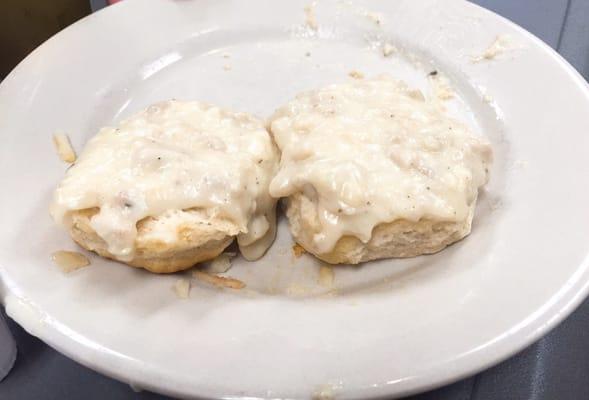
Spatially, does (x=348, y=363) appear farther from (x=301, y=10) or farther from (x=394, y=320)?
(x=301, y=10)

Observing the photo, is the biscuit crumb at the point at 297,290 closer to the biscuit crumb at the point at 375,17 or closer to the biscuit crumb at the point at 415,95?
the biscuit crumb at the point at 415,95

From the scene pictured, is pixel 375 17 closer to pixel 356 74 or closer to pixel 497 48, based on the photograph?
pixel 356 74

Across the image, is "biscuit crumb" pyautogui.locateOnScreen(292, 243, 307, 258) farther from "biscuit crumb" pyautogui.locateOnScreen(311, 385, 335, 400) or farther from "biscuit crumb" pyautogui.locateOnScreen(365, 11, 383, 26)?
"biscuit crumb" pyautogui.locateOnScreen(365, 11, 383, 26)


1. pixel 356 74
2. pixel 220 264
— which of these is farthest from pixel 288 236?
pixel 356 74

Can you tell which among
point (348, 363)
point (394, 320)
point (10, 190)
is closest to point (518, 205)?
point (394, 320)

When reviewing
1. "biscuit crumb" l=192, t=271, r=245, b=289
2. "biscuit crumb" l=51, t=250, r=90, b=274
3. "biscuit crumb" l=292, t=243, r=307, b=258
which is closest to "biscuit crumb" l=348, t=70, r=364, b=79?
"biscuit crumb" l=292, t=243, r=307, b=258

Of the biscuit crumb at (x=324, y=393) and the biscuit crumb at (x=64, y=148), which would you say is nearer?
the biscuit crumb at (x=324, y=393)

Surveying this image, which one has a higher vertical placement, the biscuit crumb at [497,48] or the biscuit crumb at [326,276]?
the biscuit crumb at [497,48]

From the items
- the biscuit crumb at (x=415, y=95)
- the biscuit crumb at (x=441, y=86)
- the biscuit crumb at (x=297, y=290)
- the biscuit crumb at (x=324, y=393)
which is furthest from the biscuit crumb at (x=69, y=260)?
the biscuit crumb at (x=441, y=86)
